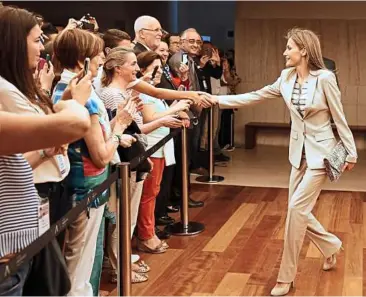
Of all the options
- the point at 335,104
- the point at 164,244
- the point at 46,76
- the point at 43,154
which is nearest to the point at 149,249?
the point at 164,244

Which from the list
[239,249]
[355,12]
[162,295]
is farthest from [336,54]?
[162,295]

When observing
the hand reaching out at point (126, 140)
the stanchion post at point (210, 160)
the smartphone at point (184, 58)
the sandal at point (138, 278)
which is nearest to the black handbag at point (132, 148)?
the hand reaching out at point (126, 140)

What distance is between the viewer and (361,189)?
688 cm

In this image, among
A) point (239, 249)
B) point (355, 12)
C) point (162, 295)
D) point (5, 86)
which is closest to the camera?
point (5, 86)

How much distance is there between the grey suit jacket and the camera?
12.4ft

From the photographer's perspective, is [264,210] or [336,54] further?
[336,54]

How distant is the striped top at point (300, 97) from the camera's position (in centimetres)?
383

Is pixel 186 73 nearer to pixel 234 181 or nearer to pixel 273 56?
pixel 234 181

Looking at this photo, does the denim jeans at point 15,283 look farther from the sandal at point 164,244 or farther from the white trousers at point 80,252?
the sandal at point 164,244

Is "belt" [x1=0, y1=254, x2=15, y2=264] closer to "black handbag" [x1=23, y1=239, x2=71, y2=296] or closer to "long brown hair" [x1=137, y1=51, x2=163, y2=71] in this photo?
"black handbag" [x1=23, y1=239, x2=71, y2=296]

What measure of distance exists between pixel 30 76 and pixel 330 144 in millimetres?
2194

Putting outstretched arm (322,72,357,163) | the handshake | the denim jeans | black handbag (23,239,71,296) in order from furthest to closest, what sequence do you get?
1. the handshake
2. outstretched arm (322,72,357,163)
3. black handbag (23,239,71,296)
4. the denim jeans

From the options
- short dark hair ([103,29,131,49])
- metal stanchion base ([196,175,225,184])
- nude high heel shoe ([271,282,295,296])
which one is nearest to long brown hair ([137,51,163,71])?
short dark hair ([103,29,131,49])

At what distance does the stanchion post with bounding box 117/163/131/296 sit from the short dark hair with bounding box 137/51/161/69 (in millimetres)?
1431
